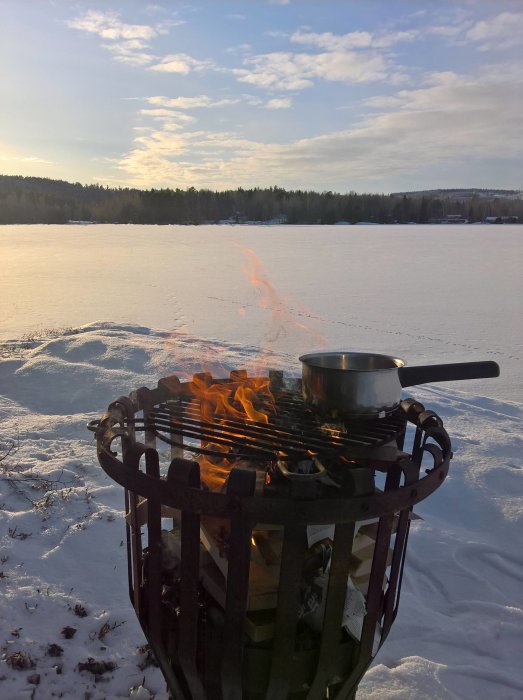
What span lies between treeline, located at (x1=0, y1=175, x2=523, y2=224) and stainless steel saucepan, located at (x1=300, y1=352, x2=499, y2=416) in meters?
43.3

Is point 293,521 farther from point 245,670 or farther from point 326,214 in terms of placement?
point 326,214

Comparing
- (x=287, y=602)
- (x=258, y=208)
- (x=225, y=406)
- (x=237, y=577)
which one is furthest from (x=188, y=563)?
(x=258, y=208)

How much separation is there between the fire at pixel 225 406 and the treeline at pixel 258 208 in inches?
1694

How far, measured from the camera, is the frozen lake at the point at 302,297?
810cm

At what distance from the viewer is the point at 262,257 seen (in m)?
19.8

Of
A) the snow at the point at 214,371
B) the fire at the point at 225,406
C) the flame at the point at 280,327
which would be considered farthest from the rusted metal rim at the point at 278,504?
the flame at the point at 280,327

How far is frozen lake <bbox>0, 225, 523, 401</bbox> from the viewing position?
8102 mm

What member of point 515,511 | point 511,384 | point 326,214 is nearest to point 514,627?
point 515,511

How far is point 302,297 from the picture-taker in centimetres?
1208

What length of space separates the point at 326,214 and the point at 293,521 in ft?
152

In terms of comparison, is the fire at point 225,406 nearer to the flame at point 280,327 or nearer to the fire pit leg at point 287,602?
the fire pit leg at point 287,602

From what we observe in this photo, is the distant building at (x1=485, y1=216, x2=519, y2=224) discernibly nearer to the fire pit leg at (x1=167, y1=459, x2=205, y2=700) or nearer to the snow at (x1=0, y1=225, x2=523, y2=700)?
the snow at (x1=0, y1=225, x2=523, y2=700)

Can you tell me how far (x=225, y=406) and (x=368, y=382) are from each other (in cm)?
58

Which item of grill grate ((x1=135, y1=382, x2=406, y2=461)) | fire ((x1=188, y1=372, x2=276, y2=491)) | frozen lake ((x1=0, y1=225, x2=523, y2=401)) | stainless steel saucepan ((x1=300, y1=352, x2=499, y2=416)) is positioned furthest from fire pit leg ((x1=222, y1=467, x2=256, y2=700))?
frozen lake ((x1=0, y1=225, x2=523, y2=401))
